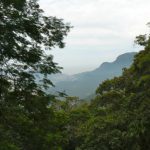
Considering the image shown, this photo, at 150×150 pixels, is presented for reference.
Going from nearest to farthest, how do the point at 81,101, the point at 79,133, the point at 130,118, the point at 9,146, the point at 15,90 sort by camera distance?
the point at 9,146 → the point at 15,90 → the point at 130,118 → the point at 79,133 → the point at 81,101

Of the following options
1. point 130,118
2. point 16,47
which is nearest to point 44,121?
point 16,47

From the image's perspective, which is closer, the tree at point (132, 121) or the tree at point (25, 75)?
the tree at point (25, 75)

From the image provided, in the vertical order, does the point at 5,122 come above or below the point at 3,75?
below

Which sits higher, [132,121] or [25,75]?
[25,75]

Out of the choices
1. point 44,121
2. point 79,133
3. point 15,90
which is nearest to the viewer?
point 15,90

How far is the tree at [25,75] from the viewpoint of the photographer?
12438 millimetres

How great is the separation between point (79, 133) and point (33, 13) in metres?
27.3

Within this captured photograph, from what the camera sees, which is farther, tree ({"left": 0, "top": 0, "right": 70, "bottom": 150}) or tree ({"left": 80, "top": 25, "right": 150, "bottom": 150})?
tree ({"left": 80, "top": 25, "right": 150, "bottom": 150})

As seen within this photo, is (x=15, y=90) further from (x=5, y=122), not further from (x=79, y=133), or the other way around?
(x=79, y=133)

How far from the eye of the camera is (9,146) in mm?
12195

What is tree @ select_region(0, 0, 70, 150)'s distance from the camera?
12.4m

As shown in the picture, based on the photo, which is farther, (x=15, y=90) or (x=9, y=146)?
(x=15, y=90)

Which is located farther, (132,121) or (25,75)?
(132,121)

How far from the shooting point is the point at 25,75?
510 inches
